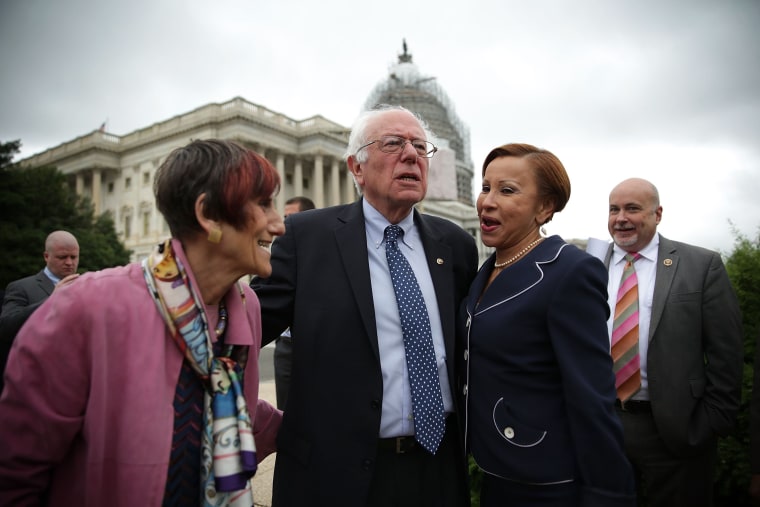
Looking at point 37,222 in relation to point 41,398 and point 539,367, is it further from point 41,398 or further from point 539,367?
point 539,367

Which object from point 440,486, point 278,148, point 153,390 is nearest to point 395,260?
point 440,486

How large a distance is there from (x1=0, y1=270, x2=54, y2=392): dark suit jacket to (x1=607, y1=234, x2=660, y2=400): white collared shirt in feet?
16.7

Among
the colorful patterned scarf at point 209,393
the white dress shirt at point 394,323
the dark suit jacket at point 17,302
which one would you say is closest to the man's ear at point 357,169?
the white dress shirt at point 394,323

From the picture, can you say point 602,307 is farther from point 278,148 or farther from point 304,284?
point 278,148

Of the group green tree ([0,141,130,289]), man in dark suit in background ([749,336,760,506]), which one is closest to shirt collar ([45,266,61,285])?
man in dark suit in background ([749,336,760,506])

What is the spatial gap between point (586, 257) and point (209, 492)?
1754 millimetres

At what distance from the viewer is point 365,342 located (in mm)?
2363

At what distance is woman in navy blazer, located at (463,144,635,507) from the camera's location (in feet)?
6.54

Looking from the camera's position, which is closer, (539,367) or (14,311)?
(539,367)

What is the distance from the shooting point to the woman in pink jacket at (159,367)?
5.01 ft

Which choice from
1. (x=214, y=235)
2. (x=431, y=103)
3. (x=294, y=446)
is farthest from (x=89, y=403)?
(x=431, y=103)

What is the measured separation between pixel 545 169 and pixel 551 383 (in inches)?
40.2

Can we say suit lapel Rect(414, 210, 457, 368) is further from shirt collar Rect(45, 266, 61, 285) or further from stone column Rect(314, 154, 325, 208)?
stone column Rect(314, 154, 325, 208)

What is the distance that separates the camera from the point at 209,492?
1706 mm
